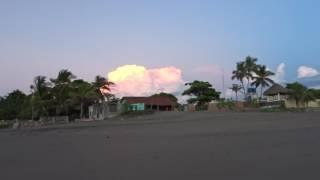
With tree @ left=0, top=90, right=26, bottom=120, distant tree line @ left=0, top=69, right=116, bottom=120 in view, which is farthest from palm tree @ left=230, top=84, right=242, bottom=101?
tree @ left=0, top=90, right=26, bottom=120

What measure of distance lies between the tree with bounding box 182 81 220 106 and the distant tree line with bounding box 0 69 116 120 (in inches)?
768

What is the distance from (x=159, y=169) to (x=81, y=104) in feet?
208

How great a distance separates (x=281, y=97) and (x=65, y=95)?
123ft

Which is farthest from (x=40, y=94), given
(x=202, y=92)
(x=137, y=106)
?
(x=202, y=92)

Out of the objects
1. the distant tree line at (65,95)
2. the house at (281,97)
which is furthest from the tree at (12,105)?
the house at (281,97)

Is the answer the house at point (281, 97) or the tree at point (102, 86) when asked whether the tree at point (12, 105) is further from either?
the house at point (281, 97)

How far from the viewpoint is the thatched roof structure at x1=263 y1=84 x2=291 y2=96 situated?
3316 inches

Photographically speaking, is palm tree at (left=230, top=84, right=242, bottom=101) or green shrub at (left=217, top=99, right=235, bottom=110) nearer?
green shrub at (left=217, top=99, right=235, bottom=110)

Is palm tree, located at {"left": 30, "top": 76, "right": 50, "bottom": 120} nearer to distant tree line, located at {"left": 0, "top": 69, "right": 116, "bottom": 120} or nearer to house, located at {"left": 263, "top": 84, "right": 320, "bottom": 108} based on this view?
distant tree line, located at {"left": 0, "top": 69, "right": 116, "bottom": 120}

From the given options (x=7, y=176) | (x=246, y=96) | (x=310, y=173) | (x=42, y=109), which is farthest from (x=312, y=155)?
(x=246, y=96)

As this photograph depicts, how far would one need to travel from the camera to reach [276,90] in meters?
86.7

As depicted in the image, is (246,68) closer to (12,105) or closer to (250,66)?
(250,66)

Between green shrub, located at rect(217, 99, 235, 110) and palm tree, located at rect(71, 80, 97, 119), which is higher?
palm tree, located at rect(71, 80, 97, 119)

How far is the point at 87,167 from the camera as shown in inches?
507
